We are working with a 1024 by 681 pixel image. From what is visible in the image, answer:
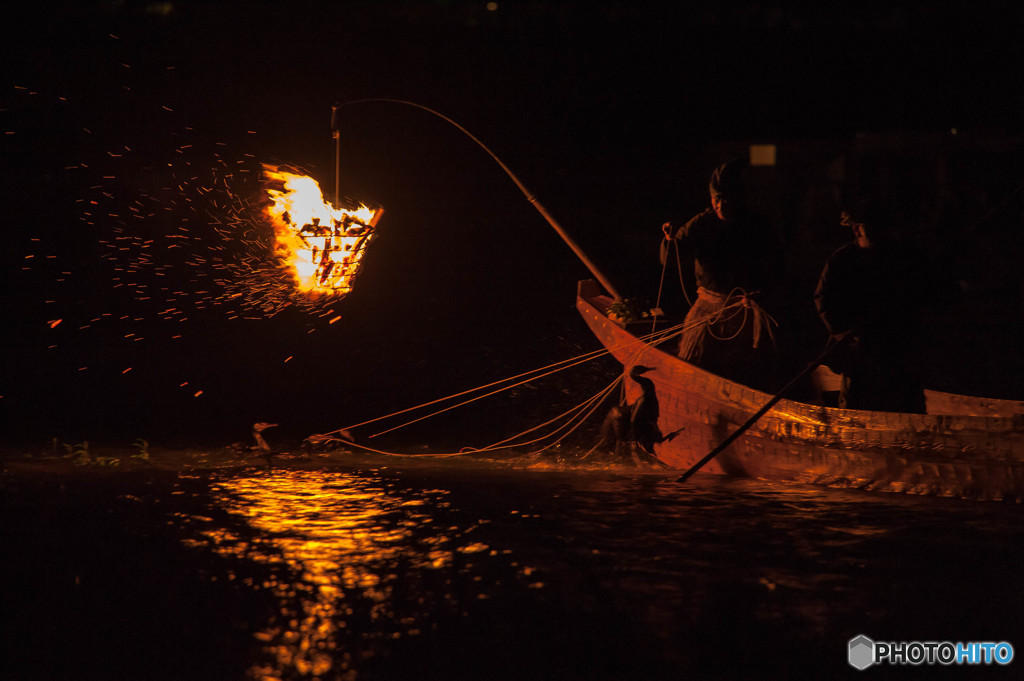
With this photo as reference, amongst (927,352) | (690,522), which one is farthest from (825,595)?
(927,352)

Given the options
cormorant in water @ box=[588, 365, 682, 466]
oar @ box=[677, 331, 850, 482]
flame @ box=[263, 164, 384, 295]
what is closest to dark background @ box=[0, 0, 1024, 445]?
flame @ box=[263, 164, 384, 295]

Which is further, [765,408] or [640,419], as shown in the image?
[640,419]

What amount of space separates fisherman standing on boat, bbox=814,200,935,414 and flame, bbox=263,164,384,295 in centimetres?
317

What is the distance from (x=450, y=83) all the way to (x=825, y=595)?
14.4 m

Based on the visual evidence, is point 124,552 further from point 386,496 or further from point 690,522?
point 690,522

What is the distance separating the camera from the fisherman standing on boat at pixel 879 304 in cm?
668

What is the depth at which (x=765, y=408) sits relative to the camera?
22.0 ft

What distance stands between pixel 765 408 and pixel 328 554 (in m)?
2.76

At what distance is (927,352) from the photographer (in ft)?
44.3

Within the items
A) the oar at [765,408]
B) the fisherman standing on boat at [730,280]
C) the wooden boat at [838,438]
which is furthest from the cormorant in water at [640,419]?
the oar at [765,408]

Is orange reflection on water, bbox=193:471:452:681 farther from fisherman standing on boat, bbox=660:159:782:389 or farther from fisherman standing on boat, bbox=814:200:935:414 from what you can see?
fisherman standing on boat, bbox=814:200:935:414

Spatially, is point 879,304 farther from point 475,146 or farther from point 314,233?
point 475,146

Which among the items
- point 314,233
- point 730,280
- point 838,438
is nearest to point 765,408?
point 838,438

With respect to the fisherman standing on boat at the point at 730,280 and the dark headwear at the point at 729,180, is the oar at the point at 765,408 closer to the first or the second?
the fisherman standing on boat at the point at 730,280
